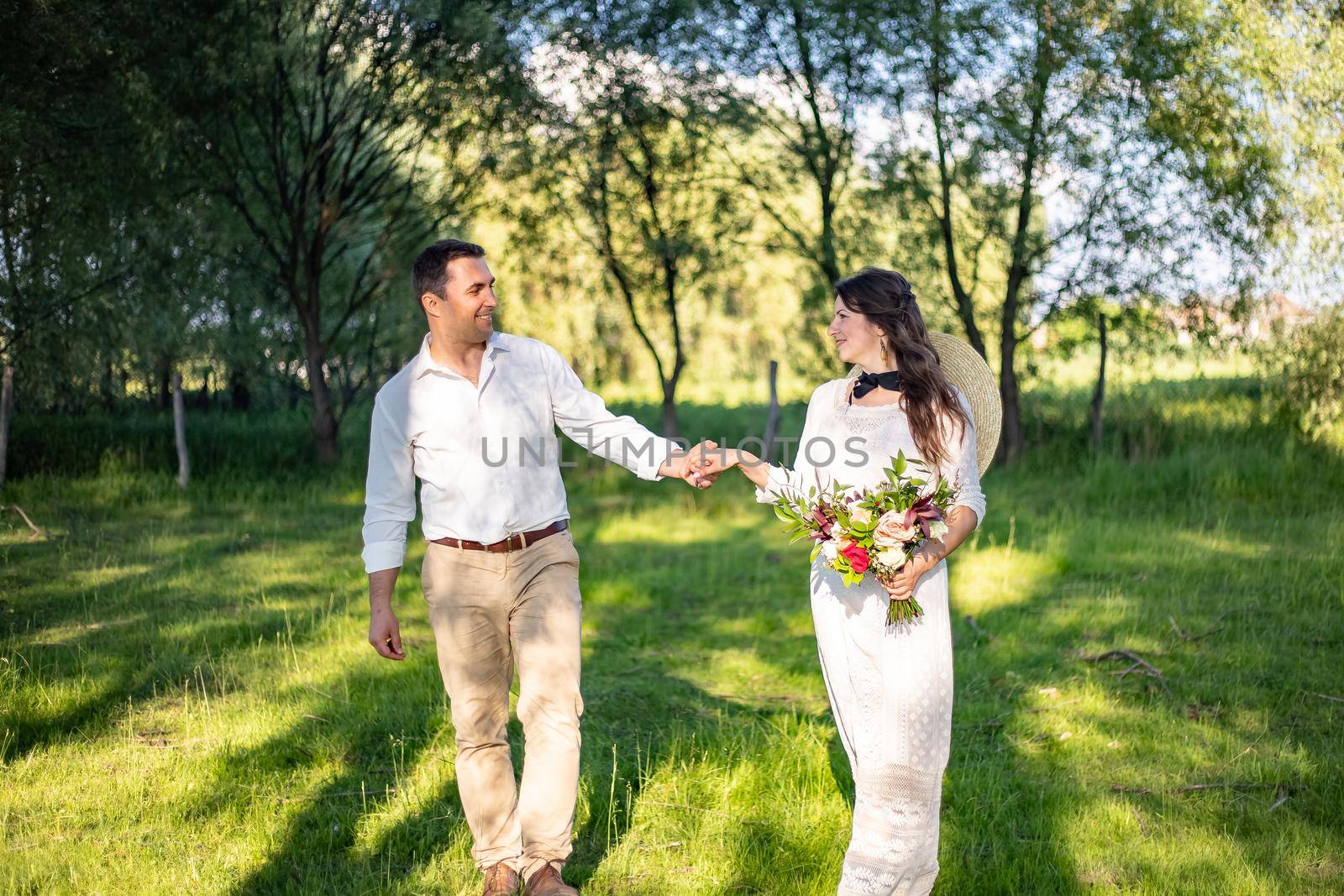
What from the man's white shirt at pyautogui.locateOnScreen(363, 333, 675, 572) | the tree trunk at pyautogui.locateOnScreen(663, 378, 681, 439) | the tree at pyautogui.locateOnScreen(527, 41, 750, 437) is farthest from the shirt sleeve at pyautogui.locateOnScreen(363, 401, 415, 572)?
the tree trunk at pyautogui.locateOnScreen(663, 378, 681, 439)

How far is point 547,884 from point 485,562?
3.90 feet

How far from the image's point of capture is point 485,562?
13.5ft

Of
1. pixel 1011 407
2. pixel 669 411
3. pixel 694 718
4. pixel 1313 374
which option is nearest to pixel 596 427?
pixel 694 718

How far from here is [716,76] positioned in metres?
18.0

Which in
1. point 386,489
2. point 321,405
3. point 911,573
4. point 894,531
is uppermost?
point 321,405

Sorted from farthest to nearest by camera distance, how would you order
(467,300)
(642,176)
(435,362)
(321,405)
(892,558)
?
(642,176) → (321,405) → (435,362) → (467,300) → (892,558)

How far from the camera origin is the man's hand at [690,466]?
4.78m

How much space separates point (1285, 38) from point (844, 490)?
1267cm

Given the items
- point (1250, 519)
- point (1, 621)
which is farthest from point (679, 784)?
point (1250, 519)

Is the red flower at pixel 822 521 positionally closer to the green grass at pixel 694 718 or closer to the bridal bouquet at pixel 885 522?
the bridal bouquet at pixel 885 522

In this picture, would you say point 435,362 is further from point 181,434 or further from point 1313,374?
point 1313,374

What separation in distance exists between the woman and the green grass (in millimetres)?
654

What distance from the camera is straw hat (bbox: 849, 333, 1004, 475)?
4.19 m

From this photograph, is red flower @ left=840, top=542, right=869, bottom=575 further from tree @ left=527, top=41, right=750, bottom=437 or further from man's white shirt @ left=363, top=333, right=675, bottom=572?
tree @ left=527, top=41, right=750, bottom=437
